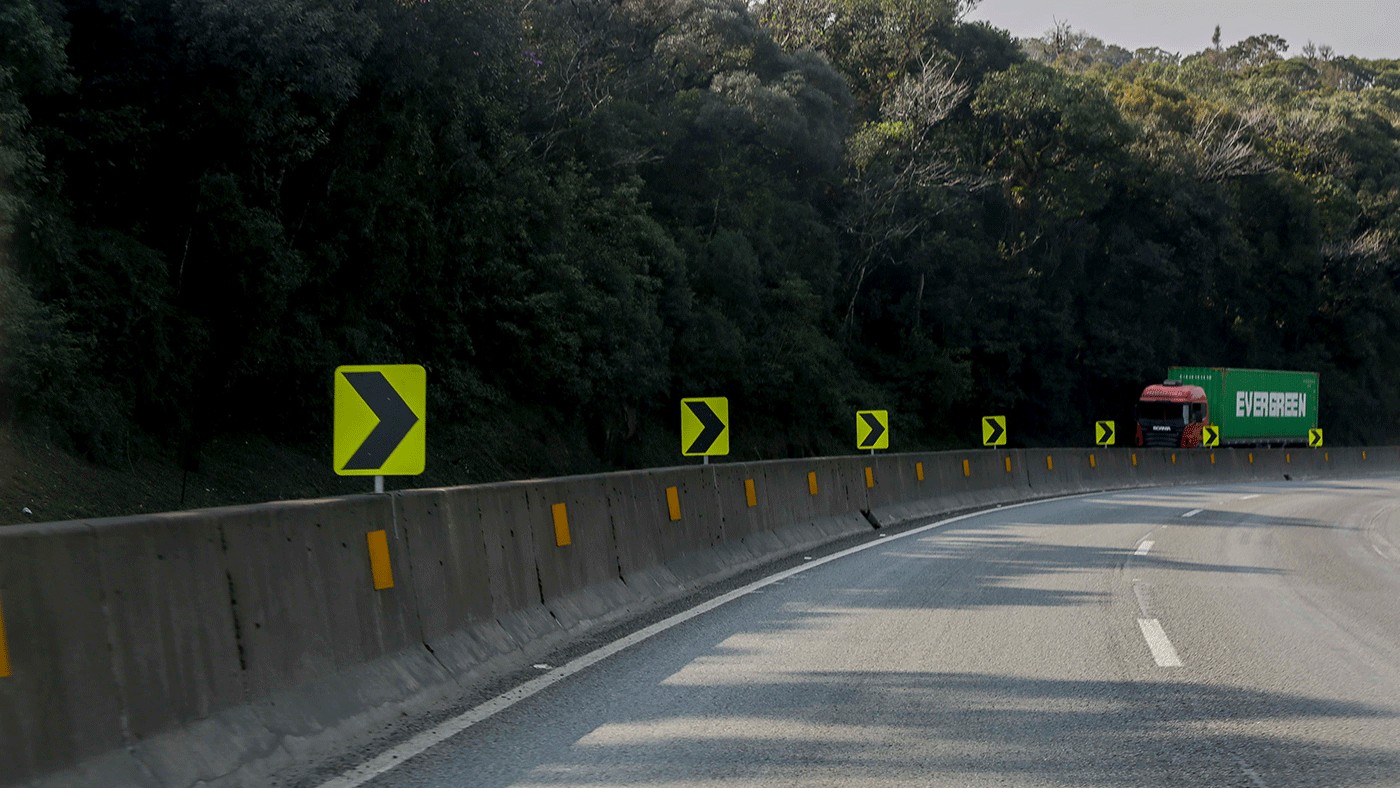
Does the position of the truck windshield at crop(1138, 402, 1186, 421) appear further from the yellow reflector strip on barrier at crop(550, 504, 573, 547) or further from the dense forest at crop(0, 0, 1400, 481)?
the yellow reflector strip on barrier at crop(550, 504, 573, 547)

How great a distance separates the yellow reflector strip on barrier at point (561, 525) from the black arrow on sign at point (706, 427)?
753 cm

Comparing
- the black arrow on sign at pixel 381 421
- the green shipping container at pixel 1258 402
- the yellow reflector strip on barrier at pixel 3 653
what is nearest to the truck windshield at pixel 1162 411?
the green shipping container at pixel 1258 402

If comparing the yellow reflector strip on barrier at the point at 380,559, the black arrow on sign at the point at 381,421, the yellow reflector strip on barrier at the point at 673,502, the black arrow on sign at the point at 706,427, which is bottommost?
the yellow reflector strip on barrier at the point at 673,502

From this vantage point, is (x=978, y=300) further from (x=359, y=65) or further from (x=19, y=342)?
(x=19, y=342)

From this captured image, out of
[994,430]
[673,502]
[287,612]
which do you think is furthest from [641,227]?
[287,612]

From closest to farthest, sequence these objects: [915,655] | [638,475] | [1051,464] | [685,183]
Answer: [915,655]
[638,475]
[1051,464]
[685,183]

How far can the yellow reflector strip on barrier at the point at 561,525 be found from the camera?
10594 mm

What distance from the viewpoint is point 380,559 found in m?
7.78

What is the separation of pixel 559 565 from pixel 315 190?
1784 cm

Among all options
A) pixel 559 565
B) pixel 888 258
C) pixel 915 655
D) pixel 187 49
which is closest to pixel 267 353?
pixel 187 49

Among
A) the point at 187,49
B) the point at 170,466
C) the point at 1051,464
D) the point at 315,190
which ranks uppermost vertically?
the point at 187,49

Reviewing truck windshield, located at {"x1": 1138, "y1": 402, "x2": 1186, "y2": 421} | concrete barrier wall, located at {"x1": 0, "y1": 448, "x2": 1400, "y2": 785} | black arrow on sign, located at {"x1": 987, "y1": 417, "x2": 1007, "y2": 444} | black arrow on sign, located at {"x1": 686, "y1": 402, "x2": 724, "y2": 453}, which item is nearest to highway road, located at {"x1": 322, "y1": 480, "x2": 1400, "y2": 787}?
concrete barrier wall, located at {"x1": 0, "y1": 448, "x2": 1400, "y2": 785}

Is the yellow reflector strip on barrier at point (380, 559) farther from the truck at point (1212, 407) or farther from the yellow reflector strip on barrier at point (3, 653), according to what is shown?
the truck at point (1212, 407)

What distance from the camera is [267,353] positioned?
2611 centimetres
